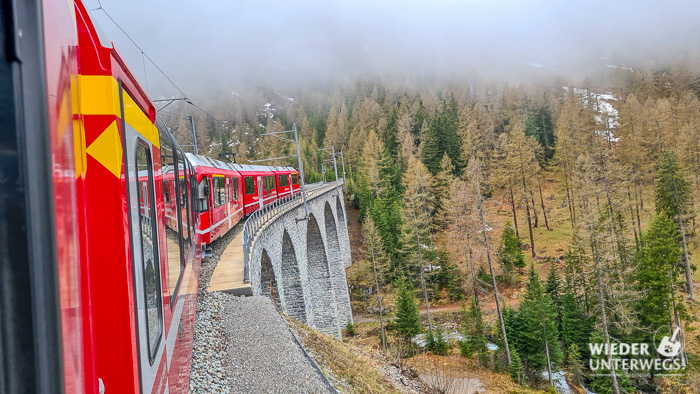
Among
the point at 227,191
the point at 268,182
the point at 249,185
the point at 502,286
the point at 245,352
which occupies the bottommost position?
the point at 502,286

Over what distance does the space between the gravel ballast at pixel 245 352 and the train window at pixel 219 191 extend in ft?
19.2

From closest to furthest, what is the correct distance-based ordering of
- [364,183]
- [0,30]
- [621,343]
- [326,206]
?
1. [0,30]
2. [621,343]
3. [326,206]
4. [364,183]

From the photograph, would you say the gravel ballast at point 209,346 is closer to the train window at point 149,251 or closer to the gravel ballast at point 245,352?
the gravel ballast at point 245,352

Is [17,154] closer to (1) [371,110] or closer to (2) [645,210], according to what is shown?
(2) [645,210]

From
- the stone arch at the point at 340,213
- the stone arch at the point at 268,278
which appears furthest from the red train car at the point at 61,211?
the stone arch at the point at 340,213

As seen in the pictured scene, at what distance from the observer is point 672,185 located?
104 feet

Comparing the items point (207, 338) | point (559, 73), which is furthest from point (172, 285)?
point (559, 73)

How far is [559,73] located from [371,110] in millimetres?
102334

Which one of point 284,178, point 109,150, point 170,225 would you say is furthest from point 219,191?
point 109,150

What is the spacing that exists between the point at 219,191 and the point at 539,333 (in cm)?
1912

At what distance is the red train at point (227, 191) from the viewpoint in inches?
542

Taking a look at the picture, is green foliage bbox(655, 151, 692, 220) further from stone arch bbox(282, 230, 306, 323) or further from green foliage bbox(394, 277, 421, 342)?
stone arch bbox(282, 230, 306, 323)

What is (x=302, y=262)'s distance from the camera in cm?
2245

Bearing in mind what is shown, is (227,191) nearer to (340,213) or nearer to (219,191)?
(219,191)
